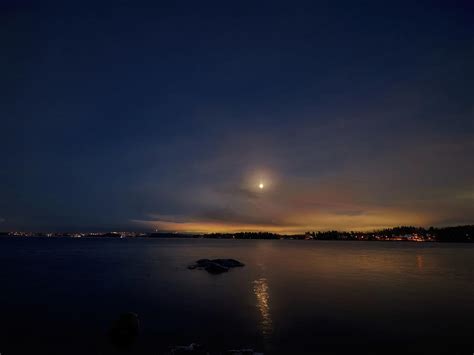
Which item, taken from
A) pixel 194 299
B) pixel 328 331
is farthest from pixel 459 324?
pixel 194 299

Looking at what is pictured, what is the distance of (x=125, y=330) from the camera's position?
22.0 metres

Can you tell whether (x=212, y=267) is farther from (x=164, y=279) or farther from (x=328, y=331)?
(x=328, y=331)

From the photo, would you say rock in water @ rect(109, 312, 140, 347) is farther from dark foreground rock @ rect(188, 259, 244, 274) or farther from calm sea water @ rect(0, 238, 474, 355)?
dark foreground rock @ rect(188, 259, 244, 274)

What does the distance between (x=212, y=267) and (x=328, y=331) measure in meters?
38.8

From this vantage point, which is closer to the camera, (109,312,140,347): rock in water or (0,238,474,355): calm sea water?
(0,238,474,355): calm sea water

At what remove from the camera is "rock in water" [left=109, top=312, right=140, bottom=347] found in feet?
70.6

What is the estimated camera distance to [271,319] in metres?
27.3

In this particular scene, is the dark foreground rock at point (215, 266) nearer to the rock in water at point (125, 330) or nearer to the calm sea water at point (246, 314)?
the calm sea water at point (246, 314)

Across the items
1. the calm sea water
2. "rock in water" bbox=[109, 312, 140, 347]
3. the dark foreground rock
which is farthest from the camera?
the dark foreground rock

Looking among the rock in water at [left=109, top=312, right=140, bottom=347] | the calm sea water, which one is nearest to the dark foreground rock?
the calm sea water

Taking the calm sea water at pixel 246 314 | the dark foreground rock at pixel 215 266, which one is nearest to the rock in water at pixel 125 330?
the calm sea water at pixel 246 314

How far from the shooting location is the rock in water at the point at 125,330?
70.6 ft

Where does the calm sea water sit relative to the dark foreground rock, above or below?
below

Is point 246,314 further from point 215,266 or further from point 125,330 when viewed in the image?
point 215,266
